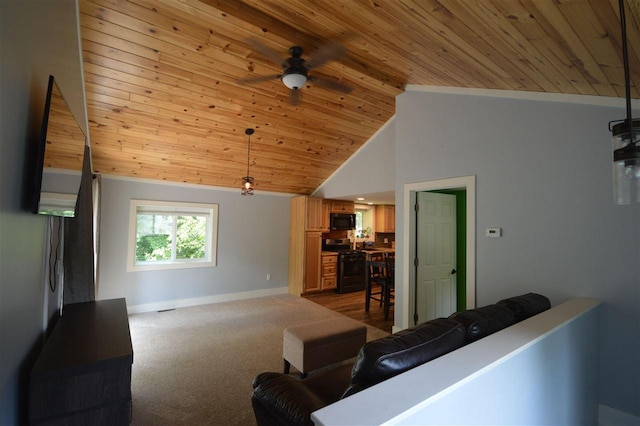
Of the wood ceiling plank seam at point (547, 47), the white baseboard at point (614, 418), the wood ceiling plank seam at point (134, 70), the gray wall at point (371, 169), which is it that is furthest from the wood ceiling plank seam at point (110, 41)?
the white baseboard at point (614, 418)

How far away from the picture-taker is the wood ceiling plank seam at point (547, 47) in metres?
1.59

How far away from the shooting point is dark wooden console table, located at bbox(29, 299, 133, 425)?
1.27 metres

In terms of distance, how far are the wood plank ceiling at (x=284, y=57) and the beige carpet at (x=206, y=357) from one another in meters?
2.44

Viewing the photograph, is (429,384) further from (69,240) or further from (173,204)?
(173,204)

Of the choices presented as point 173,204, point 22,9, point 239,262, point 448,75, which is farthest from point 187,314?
point 448,75

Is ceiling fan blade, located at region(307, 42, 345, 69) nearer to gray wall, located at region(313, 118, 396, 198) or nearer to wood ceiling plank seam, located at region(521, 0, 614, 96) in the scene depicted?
wood ceiling plank seam, located at region(521, 0, 614, 96)

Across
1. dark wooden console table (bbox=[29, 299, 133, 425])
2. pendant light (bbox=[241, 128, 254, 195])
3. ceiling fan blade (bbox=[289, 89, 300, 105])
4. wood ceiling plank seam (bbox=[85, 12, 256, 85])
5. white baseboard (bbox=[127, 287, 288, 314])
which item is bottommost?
white baseboard (bbox=[127, 287, 288, 314])

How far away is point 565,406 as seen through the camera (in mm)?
1748

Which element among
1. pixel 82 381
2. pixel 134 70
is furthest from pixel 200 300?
pixel 82 381

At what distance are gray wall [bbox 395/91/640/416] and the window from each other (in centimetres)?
417

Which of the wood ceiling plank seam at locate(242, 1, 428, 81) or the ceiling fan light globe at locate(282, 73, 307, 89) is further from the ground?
the wood ceiling plank seam at locate(242, 1, 428, 81)

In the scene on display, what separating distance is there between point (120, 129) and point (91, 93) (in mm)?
617

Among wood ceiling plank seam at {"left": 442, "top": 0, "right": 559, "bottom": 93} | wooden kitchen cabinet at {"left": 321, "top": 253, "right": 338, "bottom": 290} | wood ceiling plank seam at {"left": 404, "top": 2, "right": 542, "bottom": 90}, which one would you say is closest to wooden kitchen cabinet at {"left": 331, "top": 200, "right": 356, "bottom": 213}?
wooden kitchen cabinet at {"left": 321, "top": 253, "right": 338, "bottom": 290}

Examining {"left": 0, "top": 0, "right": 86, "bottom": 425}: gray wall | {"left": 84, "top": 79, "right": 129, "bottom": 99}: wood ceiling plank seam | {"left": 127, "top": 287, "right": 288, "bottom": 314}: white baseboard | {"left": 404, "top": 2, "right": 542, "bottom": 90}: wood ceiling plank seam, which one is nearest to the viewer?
{"left": 0, "top": 0, "right": 86, "bottom": 425}: gray wall
